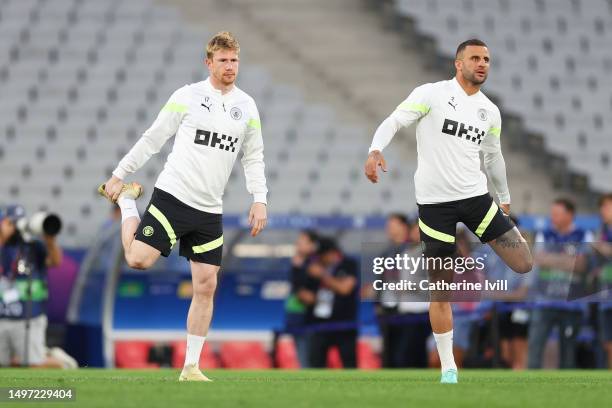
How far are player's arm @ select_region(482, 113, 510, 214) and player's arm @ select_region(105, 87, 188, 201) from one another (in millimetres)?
1994

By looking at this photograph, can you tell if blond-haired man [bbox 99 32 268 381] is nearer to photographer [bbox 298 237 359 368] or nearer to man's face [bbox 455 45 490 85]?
man's face [bbox 455 45 490 85]

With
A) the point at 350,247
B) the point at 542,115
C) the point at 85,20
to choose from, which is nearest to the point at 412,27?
the point at 542,115

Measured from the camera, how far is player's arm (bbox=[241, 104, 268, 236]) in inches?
319

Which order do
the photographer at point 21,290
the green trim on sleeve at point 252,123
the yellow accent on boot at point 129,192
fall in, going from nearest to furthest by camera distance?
the green trim on sleeve at point 252,123 → the yellow accent on boot at point 129,192 → the photographer at point 21,290

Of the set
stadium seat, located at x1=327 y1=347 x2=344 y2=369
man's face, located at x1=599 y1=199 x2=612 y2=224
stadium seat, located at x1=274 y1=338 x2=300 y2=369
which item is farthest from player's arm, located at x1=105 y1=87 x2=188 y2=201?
stadium seat, located at x1=274 y1=338 x2=300 y2=369

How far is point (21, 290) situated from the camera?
13.2 m

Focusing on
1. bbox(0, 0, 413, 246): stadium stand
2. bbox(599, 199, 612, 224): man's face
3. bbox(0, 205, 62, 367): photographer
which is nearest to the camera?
bbox(599, 199, 612, 224): man's face

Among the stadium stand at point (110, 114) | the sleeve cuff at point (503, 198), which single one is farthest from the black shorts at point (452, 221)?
the stadium stand at point (110, 114)

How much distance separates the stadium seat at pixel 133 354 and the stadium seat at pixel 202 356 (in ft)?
0.85

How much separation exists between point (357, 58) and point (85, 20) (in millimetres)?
4754

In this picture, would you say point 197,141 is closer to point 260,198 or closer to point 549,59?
point 260,198

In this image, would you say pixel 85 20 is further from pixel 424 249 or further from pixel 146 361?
pixel 424 249

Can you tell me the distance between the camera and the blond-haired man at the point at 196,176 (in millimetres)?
7941

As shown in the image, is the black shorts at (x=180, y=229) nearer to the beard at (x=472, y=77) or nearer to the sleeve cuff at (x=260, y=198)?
the sleeve cuff at (x=260, y=198)
